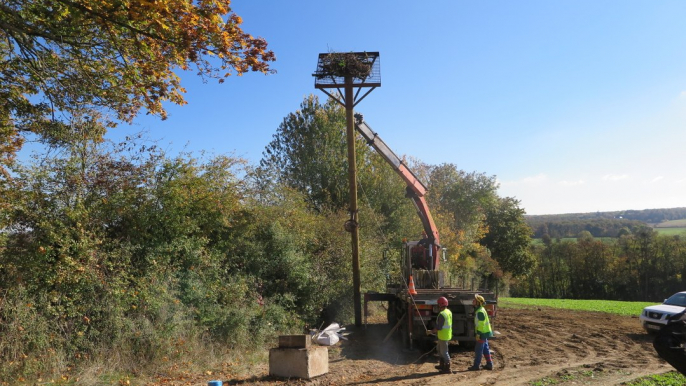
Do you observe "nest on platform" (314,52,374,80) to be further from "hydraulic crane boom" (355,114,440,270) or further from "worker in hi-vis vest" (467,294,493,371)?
"worker in hi-vis vest" (467,294,493,371)

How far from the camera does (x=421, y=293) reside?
1324 centimetres

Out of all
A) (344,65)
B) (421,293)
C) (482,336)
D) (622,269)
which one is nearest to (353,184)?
(344,65)

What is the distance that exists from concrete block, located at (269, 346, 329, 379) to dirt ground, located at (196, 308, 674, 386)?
0.48ft

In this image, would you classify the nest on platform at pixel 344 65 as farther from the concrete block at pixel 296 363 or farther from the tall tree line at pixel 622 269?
the tall tree line at pixel 622 269

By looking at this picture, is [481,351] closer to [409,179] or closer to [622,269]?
[409,179]

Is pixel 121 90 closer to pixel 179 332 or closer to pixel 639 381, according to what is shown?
pixel 179 332

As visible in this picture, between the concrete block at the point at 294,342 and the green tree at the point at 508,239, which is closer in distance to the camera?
the concrete block at the point at 294,342

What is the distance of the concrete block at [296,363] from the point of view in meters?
9.38

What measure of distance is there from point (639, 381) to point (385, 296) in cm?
858

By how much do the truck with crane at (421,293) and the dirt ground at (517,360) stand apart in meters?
0.63

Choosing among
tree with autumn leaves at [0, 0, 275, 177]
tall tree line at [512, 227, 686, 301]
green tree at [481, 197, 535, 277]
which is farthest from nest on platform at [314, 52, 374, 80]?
tall tree line at [512, 227, 686, 301]

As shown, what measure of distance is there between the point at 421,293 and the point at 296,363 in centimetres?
489

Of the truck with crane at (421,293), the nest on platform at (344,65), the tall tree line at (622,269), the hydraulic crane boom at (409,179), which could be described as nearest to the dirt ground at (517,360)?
the truck with crane at (421,293)

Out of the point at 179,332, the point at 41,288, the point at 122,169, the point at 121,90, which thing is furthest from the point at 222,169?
the point at 41,288
